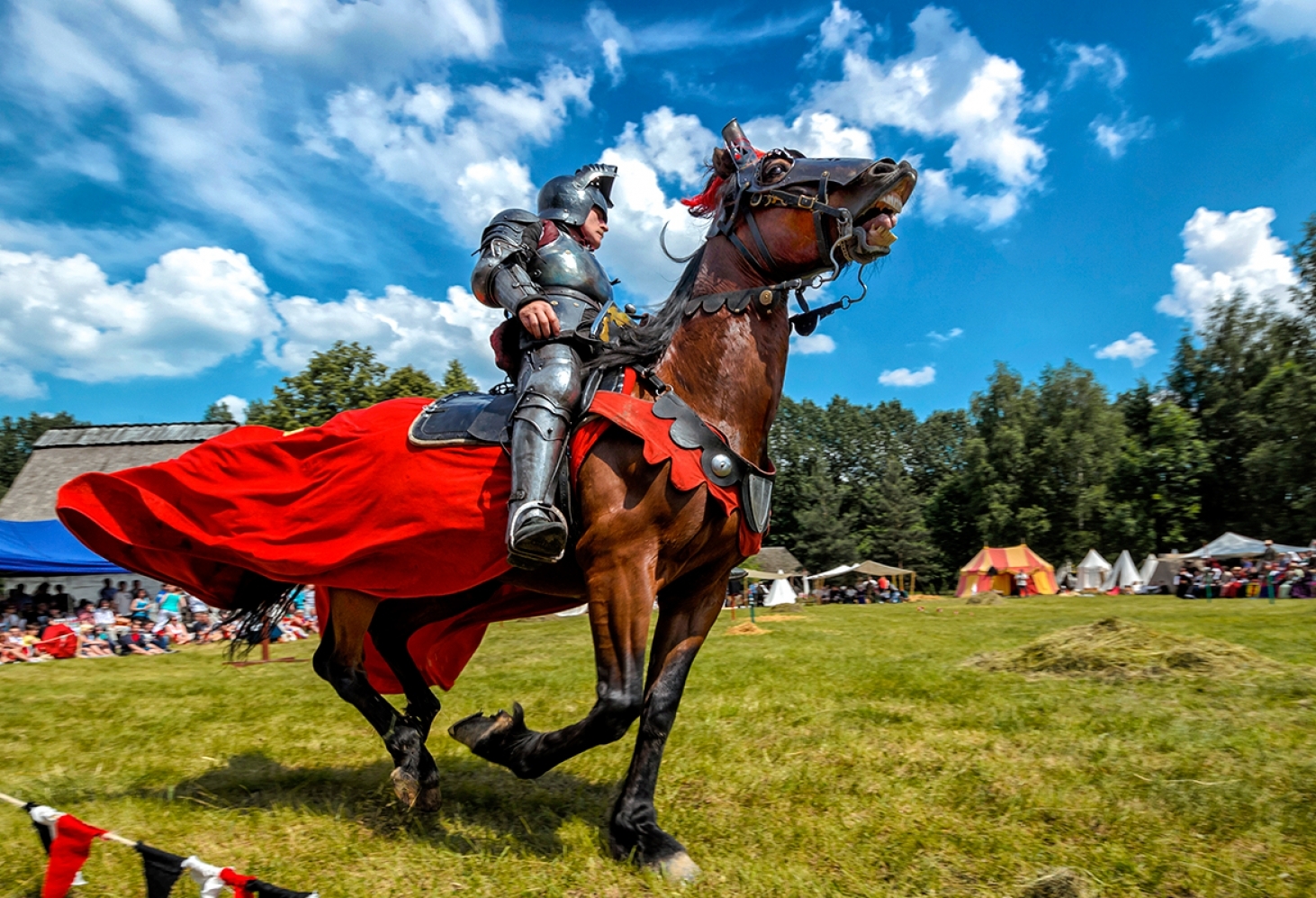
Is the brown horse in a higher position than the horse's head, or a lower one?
lower

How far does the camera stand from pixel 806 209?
4008 millimetres

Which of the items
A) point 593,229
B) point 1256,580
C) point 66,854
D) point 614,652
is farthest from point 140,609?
point 1256,580

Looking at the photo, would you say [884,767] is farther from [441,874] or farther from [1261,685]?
[1261,685]

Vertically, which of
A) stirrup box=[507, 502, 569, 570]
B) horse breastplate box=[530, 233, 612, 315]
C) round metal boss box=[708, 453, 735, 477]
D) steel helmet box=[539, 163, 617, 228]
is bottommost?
stirrup box=[507, 502, 569, 570]

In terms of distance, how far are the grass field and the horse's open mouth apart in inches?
113

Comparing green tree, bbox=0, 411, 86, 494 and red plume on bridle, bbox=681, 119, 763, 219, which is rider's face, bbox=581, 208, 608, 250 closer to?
red plume on bridle, bbox=681, 119, 763, 219

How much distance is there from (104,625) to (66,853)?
59.8 feet

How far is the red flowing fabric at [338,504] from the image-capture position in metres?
3.86

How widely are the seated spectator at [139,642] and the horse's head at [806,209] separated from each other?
716 inches

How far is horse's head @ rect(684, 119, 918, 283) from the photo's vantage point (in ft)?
12.9

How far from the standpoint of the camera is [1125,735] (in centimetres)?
564

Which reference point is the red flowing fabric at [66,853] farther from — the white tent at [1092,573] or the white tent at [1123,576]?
the white tent at [1092,573]

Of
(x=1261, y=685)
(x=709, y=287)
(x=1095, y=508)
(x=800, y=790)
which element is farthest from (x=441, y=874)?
(x=1095, y=508)

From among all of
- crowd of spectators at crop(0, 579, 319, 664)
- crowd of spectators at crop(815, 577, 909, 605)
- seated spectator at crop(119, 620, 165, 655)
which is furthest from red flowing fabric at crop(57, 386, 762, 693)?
crowd of spectators at crop(815, 577, 909, 605)
